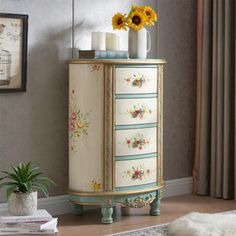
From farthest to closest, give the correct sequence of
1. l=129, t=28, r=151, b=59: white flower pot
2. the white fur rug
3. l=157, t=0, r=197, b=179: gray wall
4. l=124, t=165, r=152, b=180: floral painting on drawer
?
l=157, t=0, r=197, b=179: gray wall
l=129, t=28, r=151, b=59: white flower pot
l=124, t=165, r=152, b=180: floral painting on drawer
the white fur rug

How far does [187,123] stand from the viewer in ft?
18.6

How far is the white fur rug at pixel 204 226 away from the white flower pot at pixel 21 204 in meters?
1.02

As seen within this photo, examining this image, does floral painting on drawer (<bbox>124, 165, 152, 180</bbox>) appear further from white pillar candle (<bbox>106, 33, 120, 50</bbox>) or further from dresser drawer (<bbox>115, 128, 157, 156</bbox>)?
white pillar candle (<bbox>106, 33, 120, 50</bbox>)

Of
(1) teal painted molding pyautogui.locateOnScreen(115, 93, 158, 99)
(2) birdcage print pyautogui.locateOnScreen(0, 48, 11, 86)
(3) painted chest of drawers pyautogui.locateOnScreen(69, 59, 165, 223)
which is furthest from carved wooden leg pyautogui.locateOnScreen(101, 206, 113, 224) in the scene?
(2) birdcage print pyautogui.locateOnScreen(0, 48, 11, 86)

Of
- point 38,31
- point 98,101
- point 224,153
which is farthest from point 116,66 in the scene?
point 224,153

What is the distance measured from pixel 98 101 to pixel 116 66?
0.27m

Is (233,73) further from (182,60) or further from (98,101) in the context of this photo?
(98,101)

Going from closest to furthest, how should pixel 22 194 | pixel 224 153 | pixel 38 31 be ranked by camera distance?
1. pixel 22 194
2. pixel 38 31
3. pixel 224 153

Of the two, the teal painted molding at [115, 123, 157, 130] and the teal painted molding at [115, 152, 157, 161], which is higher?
the teal painted molding at [115, 123, 157, 130]

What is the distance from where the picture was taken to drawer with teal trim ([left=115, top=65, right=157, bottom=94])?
4.55 m

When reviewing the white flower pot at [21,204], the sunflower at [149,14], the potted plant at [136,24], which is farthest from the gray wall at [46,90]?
the white flower pot at [21,204]

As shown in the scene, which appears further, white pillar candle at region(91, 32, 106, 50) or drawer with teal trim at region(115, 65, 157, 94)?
white pillar candle at region(91, 32, 106, 50)

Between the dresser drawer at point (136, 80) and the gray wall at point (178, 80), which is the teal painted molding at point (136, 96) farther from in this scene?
the gray wall at point (178, 80)

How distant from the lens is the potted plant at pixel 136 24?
4711 mm
